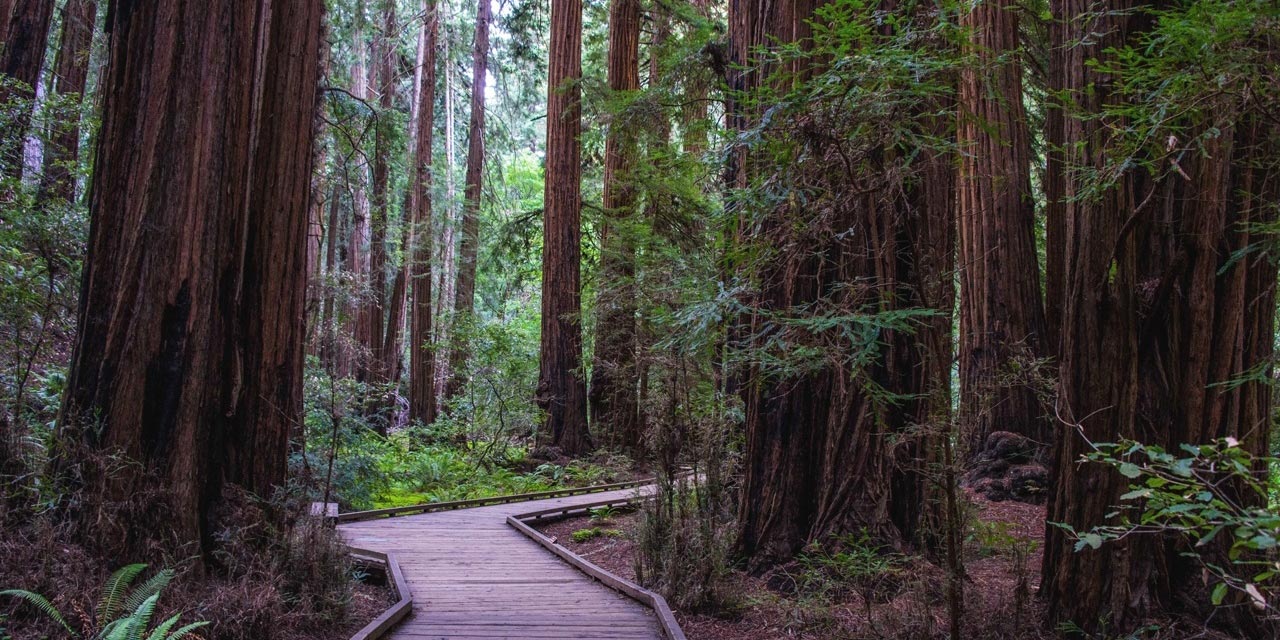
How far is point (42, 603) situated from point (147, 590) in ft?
1.58

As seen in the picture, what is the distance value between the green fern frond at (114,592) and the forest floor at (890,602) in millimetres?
3263

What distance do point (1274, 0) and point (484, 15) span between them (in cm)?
2000

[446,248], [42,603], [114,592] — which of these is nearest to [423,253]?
[446,248]

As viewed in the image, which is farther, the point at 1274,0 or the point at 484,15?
the point at 484,15

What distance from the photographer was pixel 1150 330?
14.3 ft

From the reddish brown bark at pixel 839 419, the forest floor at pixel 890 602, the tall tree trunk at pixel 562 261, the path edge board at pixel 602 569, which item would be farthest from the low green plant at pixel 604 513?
the tall tree trunk at pixel 562 261

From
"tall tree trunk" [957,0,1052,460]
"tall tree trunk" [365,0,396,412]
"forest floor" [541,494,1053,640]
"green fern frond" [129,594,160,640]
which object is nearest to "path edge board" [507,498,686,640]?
"forest floor" [541,494,1053,640]

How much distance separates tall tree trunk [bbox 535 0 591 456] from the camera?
1402 centimetres

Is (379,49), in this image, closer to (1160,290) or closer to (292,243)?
(292,243)

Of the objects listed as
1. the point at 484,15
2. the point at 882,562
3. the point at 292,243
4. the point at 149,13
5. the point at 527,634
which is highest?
the point at 484,15

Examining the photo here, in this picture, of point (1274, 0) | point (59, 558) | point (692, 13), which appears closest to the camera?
point (1274, 0)

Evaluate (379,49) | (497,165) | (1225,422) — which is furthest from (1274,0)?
(379,49)

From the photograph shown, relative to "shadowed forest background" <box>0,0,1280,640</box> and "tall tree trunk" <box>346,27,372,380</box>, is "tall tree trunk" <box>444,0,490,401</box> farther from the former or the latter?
"shadowed forest background" <box>0,0,1280,640</box>

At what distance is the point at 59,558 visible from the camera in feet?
14.0
